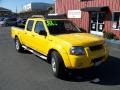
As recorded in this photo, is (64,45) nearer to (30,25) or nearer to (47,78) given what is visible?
(47,78)

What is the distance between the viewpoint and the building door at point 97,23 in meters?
21.3

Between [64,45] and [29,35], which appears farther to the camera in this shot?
[29,35]

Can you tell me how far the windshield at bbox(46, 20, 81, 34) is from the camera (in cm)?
914

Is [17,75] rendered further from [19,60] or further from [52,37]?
[19,60]

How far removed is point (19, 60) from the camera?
11.0 m

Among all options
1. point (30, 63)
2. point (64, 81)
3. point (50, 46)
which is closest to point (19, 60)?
point (30, 63)

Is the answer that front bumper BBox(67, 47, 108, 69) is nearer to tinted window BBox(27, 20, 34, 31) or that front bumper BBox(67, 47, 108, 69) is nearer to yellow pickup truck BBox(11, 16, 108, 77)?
yellow pickup truck BBox(11, 16, 108, 77)

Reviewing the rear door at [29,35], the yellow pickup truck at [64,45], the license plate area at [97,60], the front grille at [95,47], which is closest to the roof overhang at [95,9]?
the rear door at [29,35]

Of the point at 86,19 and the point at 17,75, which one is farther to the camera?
the point at 86,19

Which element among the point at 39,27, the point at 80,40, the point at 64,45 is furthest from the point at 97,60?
the point at 39,27

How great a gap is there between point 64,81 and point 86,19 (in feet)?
52.9

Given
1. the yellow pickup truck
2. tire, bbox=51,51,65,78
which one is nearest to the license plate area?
the yellow pickup truck

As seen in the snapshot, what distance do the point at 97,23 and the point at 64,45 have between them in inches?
577

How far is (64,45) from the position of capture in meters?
7.78
